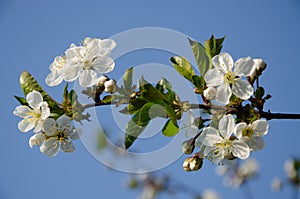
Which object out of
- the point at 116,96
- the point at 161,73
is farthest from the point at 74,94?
the point at 161,73

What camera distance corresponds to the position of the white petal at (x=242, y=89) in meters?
1.66

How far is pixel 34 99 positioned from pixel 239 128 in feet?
3.06

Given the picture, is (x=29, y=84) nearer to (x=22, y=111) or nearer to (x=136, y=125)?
(x=22, y=111)

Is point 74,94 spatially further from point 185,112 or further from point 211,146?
point 211,146

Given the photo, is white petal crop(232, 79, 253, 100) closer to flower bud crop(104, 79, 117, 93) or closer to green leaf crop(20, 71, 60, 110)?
flower bud crop(104, 79, 117, 93)

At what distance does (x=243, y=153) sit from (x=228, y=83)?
1.02 feet

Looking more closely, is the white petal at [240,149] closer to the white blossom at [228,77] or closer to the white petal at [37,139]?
the white blossom at [228,77]

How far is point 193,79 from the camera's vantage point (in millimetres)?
1739

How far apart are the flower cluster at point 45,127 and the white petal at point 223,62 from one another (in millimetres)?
706

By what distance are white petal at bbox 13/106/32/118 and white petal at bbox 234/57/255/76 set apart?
977mm

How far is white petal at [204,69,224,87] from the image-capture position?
170 cm

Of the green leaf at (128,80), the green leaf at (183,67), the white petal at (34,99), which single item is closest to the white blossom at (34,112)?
the white petal at (34,99)

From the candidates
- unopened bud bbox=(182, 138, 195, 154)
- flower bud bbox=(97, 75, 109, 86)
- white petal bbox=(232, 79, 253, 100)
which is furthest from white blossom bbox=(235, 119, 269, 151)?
flower bud bbox=(97, 75, 109, 86)

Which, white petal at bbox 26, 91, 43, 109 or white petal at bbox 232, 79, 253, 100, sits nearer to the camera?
white petal at bbox 232, 79, 253, 100
